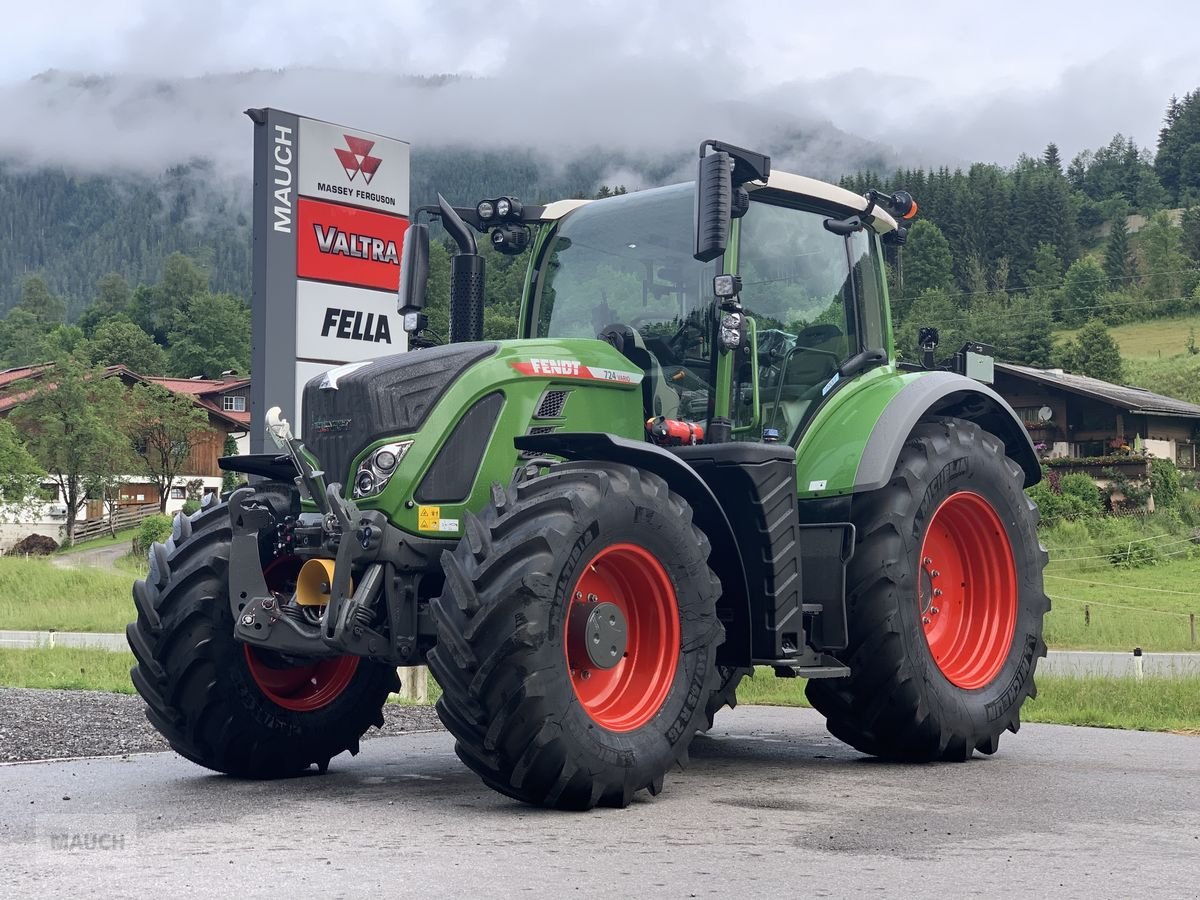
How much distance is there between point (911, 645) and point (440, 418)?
9.78 feet

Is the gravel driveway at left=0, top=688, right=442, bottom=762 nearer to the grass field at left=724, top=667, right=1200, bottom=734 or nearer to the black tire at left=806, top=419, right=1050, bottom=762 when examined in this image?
the grass field at left=724, top=667, right=1200, bottom=734

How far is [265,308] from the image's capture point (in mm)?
11906

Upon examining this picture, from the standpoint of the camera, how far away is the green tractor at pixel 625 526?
679 cm

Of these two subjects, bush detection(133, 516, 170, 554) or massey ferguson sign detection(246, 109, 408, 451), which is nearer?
massey ferguson sign detection(246, 109, 408, 451)

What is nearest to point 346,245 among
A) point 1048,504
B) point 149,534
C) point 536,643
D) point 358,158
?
point 358,158

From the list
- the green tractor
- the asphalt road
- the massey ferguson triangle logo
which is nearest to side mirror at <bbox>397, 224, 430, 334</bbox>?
the green tractor

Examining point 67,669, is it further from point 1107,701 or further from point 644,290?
point 644,290

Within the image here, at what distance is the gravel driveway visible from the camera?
392 inches

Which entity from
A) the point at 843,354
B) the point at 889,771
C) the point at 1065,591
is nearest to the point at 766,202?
the point at 843,354

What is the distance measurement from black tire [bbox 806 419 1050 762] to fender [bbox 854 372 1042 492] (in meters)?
0.20

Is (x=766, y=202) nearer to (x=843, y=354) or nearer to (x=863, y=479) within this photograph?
(x=843, y=354)

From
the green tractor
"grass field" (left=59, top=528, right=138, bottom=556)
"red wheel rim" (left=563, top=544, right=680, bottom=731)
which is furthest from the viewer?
"grass field" (left=59, top=528, right=138, bottom=556)

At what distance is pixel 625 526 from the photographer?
703cm

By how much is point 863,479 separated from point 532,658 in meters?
2.73
